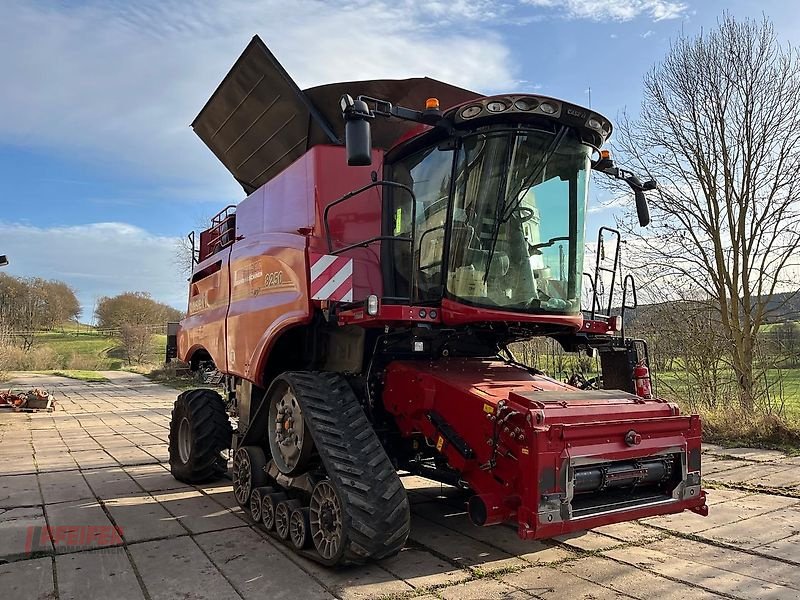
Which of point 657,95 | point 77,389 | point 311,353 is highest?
point 657,95

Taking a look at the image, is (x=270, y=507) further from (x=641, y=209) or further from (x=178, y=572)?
(x=641, y=209)

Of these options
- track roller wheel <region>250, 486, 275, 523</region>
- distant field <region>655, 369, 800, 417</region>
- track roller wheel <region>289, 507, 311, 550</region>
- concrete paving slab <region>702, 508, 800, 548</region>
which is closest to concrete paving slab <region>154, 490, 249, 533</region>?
track roller wheel <region>250, 486, 275, 523</region>

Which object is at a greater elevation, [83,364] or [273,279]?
[273,279]

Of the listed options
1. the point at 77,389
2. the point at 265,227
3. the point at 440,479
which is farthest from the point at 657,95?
the point at 77,389

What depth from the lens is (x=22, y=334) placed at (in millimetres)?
50281

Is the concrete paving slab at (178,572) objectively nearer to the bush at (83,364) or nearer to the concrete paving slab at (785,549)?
the concrete paving slab at (785,549)

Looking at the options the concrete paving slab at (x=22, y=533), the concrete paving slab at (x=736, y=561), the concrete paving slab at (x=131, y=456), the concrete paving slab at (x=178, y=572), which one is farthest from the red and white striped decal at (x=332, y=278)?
the concrete paving slab at (x=131, y=456)

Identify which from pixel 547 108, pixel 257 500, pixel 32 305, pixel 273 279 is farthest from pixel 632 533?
pixel 32 305

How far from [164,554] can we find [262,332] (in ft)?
6.29

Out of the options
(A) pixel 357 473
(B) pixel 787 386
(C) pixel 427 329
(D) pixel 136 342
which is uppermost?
(C) pixel 427 329

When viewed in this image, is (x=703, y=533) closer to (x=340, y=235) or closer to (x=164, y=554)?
(x=340, y=235)

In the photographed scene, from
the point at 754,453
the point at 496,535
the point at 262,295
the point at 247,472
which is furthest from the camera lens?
the point at 754,453

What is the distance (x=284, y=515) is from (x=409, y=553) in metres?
0.95

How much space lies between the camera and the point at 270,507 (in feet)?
15.6
